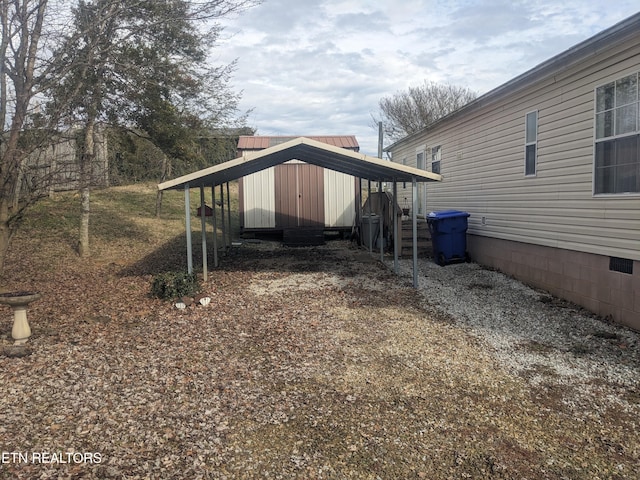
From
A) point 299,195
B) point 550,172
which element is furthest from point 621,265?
point 299,195

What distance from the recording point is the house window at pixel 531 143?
7.96m

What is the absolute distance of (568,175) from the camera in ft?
22.7

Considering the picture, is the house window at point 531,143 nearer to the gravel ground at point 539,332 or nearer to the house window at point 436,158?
the gravel ground at point 539,332

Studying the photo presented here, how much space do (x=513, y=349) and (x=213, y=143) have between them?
40.8ft

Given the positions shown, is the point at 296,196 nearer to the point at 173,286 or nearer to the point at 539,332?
the point at 173,286

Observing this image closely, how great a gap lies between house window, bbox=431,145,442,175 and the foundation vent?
697cm

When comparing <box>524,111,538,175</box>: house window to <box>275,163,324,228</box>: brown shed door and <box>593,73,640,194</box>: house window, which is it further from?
<box>275,163,324,228</box>: brown shed door

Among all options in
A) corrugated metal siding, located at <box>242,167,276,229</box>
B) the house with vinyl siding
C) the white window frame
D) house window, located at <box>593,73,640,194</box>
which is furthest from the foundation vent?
corrugated metal siding, located at <box>242,167,276,229</box>

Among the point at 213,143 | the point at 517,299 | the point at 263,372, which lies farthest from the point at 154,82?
the point at 517,299

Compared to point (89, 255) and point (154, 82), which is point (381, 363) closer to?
point (154, 82)

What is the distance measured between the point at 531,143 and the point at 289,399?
649cm

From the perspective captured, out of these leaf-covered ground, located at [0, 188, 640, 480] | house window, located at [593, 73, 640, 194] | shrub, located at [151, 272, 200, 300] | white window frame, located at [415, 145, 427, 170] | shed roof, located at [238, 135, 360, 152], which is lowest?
leaf-covered ground, located at [0, 188, 640, 480]

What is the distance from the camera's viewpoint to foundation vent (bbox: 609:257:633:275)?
571 cm

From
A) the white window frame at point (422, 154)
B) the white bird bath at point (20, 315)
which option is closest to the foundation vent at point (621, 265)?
the white bird bath at point (20, 315)
